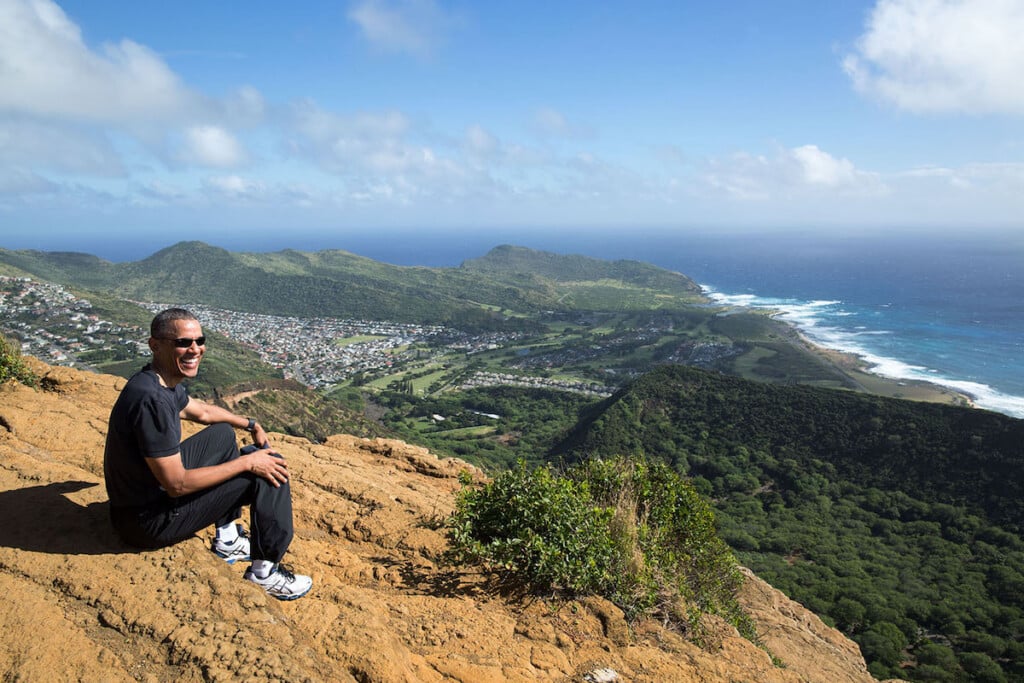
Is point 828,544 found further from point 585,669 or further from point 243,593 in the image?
point 243,593

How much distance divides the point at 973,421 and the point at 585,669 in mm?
57161

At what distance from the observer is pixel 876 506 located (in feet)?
133

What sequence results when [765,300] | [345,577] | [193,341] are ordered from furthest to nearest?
[765,300], [345,577], [193,341]

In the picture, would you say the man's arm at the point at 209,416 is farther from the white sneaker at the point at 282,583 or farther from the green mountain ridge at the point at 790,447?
the green mountain ridge at the point at 790,447

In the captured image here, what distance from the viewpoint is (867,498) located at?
41.8 metres

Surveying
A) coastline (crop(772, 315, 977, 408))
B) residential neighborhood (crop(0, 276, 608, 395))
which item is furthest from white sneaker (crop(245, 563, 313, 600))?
coastline (crop(772, 315, 977, 408))

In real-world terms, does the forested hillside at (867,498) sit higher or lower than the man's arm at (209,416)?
lower

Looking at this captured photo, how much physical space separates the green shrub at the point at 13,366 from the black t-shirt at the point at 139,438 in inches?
290

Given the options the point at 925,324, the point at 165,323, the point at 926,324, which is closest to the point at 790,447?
the point at 165,323

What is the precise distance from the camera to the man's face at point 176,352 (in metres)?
3.98

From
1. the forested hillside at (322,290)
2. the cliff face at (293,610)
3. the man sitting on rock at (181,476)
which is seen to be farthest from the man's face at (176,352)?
the forested hillside at (322,290)

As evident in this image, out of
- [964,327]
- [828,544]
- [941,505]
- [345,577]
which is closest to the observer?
[345,577]

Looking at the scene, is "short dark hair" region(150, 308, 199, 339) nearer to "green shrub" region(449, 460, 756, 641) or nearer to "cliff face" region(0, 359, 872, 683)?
"cliff face" region(0, 359, 872, 683)

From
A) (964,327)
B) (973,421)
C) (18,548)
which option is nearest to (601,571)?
(18,548)
